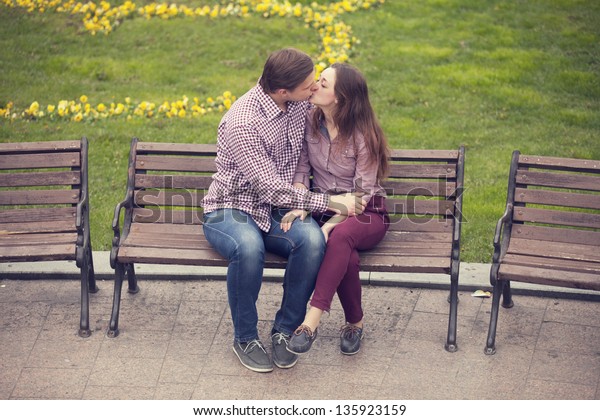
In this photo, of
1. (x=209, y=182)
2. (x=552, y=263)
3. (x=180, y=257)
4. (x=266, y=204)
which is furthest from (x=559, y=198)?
(x=180, y=257)

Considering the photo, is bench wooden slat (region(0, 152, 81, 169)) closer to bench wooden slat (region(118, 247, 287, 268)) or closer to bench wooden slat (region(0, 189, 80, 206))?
bench wooden slat (region(0, 189, 80, 206))

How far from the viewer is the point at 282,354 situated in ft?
15.5

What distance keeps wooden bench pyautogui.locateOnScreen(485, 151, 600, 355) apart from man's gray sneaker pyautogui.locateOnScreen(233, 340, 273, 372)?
3.87 feet

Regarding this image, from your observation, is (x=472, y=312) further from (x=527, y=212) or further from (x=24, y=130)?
(x=24, y=130)

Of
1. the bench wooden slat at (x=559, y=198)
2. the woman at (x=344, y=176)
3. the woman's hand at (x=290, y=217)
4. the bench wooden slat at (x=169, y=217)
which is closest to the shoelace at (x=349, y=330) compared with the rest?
the woman at (x=344, y=176)

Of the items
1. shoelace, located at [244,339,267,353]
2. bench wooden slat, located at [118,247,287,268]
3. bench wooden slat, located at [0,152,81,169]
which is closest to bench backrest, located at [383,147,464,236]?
bench wooden slat, located at [118,247,287,268]

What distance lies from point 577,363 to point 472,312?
0.74 meters

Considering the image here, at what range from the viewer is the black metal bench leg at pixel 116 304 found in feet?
16.5

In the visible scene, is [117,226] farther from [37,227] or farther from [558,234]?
[558,234]

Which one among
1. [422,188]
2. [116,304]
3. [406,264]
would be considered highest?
[422,188]

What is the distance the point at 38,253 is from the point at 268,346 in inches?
53.2

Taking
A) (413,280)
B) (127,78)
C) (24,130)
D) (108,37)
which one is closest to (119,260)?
(413,280)

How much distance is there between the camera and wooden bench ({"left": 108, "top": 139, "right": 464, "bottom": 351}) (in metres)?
4.87

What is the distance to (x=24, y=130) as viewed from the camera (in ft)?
25.2
